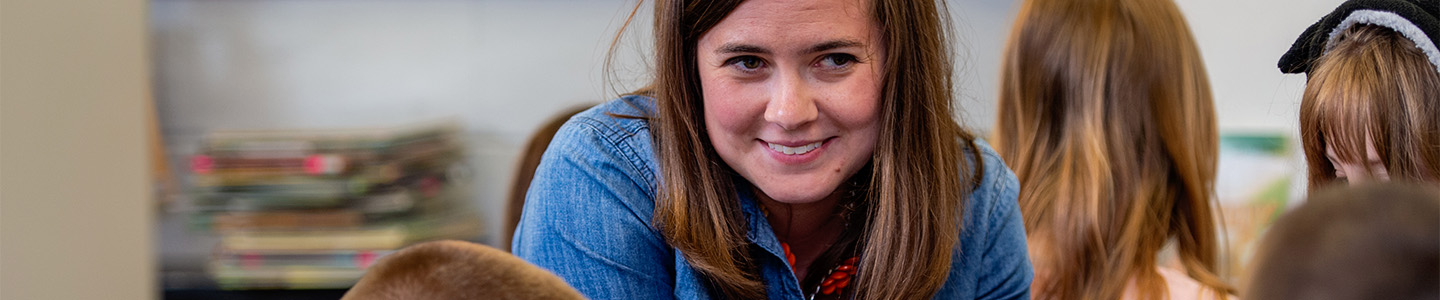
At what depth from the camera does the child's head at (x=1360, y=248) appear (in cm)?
37

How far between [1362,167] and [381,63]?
6.33 feet

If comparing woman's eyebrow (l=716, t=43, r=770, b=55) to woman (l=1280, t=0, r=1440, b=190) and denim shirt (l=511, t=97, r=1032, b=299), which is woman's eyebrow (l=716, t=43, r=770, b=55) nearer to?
denim shirt (l=511, t=97, r=1032, b=299)

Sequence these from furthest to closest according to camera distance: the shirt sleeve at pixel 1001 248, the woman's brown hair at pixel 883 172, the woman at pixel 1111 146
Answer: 1. the woman at pixel 1111 146
2. the shirt sleeve at pixel 1001 248
3. the woman's brown hair at pixel 883 172

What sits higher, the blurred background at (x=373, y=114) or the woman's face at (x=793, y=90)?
the woman's face at (x=793, y=90)

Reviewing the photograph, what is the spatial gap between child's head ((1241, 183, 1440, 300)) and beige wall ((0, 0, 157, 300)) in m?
0.80

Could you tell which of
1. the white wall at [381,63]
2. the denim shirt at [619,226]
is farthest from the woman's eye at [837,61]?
the white wall at [381,63]

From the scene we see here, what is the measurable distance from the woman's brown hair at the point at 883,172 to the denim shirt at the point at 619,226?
0.06 feet

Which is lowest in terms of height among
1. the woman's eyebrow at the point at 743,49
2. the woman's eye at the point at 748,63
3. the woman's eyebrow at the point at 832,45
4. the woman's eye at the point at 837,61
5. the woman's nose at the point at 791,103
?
the woman's nose at the point at 791,103

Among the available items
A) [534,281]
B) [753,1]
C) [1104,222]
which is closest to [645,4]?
[753,1]

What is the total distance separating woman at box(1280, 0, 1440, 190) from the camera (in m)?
0.82

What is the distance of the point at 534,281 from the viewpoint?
49cm

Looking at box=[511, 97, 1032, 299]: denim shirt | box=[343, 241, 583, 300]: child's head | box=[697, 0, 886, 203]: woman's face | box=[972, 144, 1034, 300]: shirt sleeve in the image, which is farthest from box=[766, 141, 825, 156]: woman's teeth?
box=[343, 241, 583, 300]: child's head

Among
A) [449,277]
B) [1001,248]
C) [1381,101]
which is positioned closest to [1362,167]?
[1381,101]

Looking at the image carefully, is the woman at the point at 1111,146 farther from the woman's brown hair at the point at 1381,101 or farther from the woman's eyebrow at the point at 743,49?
the woman's eyebrow at the point at 743,49
